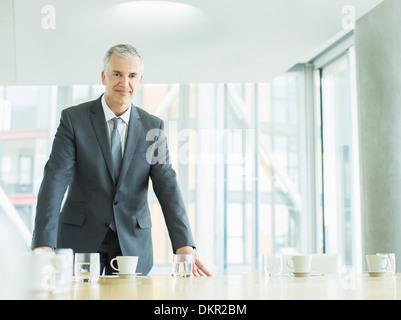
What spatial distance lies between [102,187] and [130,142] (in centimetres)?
24

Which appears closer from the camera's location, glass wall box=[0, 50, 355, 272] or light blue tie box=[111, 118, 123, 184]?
light blue tie box=[111, 118, 123, 184]

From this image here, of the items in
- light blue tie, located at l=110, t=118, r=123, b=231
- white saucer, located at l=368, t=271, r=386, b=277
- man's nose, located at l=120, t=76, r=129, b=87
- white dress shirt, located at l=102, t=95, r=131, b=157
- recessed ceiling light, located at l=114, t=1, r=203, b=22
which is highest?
recessed ceiling light, located at l=114, t=1, r=203, b=22

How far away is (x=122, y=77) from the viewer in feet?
7.95

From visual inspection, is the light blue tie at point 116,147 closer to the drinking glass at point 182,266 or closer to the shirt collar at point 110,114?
the shirt collar at point 110,114

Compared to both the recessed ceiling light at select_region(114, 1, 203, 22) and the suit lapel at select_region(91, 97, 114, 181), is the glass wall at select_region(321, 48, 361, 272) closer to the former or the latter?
the recessed ceiling light at select_region(114, 1, 203, 22)

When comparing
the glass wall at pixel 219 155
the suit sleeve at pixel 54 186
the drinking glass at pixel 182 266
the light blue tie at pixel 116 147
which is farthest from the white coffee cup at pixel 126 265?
the glass wall at pixel 219 155

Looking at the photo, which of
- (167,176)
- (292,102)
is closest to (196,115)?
(292,102)

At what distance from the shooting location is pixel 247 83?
20.7 ft

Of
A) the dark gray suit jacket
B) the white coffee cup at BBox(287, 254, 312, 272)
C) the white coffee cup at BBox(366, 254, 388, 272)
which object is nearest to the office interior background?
the dark gray suit jacket

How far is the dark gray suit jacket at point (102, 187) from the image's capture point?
2.30 m

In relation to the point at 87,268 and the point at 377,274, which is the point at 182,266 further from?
the point at 377,274

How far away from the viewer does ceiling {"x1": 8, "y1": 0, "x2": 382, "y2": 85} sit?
4.22 meters

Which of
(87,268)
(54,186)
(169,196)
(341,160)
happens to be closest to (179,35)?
(341,160)

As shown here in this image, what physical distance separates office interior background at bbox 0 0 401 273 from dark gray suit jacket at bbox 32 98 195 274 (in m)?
1.97
